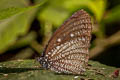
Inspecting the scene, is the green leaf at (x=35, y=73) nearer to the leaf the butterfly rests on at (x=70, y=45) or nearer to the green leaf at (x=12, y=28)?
the leaf the butterfly rests on at (x=70, y=45)

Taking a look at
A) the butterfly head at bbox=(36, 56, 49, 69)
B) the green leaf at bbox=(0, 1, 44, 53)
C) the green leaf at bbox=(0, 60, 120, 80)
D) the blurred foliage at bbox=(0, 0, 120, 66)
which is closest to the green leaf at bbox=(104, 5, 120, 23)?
the blurred foliage at bbox=(0, 0, 120, 66)

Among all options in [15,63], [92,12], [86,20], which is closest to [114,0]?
[92,12]

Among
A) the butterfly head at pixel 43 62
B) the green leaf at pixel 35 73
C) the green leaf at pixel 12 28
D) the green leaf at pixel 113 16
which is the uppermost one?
the green leaf at pixel 113 16

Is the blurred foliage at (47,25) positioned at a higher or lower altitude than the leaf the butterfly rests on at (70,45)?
higher

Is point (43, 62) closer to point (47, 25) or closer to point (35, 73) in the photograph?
point (35, 73)

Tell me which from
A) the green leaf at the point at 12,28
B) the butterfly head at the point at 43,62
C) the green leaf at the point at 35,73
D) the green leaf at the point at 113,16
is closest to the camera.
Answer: the green leaf at the point at 35,73

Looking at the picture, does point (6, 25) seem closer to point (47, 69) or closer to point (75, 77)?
point (47, 69)

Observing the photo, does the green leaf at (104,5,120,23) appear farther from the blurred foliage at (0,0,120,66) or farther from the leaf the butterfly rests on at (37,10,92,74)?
the leaf the butterfly rests on at (37,10,92,74)

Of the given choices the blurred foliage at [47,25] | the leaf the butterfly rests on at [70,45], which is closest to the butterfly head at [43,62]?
the leaf the butterfly rests on at [70,45]
